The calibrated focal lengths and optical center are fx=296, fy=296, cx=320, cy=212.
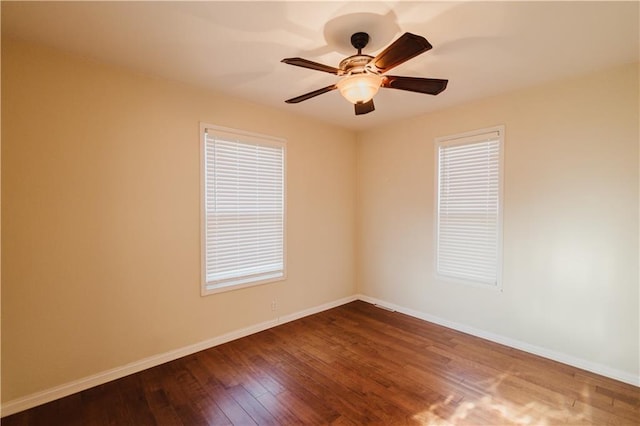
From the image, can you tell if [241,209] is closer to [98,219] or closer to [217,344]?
[98,219]

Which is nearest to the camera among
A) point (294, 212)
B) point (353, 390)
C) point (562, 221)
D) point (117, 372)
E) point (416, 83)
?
point (416, 83)

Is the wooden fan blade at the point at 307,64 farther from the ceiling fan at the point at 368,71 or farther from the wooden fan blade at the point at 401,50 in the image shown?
the wooden fan blade at the point at 401,50

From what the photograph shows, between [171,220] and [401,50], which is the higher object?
[401,50]

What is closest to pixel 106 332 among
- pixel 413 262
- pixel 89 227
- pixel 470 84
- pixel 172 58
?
pixel 89 227

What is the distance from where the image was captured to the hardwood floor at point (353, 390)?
2.02m

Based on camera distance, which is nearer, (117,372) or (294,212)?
(117,372)

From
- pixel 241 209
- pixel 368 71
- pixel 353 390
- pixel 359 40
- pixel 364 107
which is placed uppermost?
pixel 359 40

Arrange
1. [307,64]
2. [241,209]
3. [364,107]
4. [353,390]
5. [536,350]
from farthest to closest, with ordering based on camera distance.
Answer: [241,209], [536,350], [353,390], [364,107], [307,64]

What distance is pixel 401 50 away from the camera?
1.59 metres

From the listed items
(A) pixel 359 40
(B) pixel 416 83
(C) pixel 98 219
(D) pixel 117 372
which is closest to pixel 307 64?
(A) pixel 359 40

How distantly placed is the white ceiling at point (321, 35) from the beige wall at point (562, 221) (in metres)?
0.34

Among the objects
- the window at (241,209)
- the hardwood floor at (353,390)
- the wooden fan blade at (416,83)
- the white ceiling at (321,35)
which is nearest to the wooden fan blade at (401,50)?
the wooden fan blade at (416,83)

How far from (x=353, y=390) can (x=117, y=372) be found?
6.42 ft

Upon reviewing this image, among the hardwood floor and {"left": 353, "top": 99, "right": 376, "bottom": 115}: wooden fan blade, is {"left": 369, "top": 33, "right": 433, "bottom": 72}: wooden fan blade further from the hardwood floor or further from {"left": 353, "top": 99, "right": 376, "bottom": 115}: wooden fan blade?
the hardwood floor
